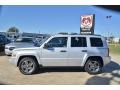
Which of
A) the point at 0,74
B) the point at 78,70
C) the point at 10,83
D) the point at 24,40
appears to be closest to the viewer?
the point at 10,83

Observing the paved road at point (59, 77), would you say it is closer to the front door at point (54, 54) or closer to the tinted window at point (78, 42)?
the front door at point (54, 54)

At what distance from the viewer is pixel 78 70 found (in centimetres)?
1267

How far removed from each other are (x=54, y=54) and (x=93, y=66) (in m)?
1.67

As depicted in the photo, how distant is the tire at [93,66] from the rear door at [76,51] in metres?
0.34

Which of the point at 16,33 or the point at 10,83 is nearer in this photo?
the point at 10,83

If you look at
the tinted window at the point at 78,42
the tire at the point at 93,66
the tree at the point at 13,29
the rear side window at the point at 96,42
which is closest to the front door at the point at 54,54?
the tinted window at the point at 78,42

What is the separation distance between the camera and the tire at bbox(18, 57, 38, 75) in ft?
37.7

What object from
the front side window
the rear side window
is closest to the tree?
the front side window

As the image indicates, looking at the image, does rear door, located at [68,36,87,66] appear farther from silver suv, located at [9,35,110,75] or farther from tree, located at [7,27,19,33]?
tree, located at [7,27,19,33]

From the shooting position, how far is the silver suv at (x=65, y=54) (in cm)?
1158
